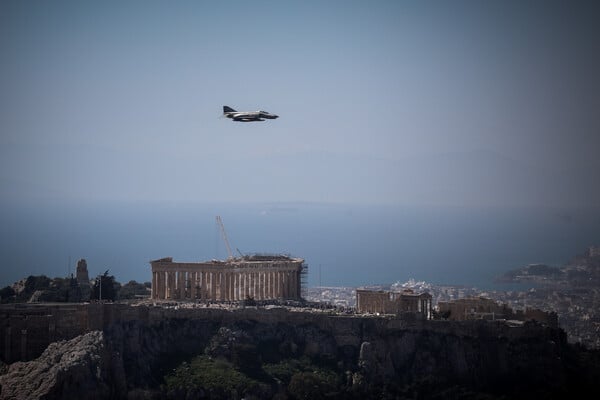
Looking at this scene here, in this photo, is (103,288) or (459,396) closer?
(459,396)

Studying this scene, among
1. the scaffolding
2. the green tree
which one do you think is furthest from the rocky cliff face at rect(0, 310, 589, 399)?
the green tree

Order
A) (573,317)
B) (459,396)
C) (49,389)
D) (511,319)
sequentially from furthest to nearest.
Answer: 1. (573,317)
2. (511,319)
3. (459,396)
4. (49,389)

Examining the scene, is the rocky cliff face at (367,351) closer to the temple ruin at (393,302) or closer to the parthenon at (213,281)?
the temple ruin at (393,302)

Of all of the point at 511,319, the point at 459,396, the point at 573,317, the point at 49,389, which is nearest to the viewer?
the point at 49,389

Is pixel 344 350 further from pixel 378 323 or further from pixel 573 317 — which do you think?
pixel 573 317

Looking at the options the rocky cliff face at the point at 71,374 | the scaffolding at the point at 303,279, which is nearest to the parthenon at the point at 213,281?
the scaffolding at the point at 303,279

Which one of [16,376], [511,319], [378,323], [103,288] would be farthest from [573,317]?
[16,376]

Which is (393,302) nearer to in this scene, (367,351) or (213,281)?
(367,351)

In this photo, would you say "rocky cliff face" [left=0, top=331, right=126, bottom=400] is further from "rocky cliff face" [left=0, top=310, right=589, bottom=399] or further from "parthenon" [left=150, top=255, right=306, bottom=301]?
"parthenon" [left=150, top=255, right=306, bottom=301]
